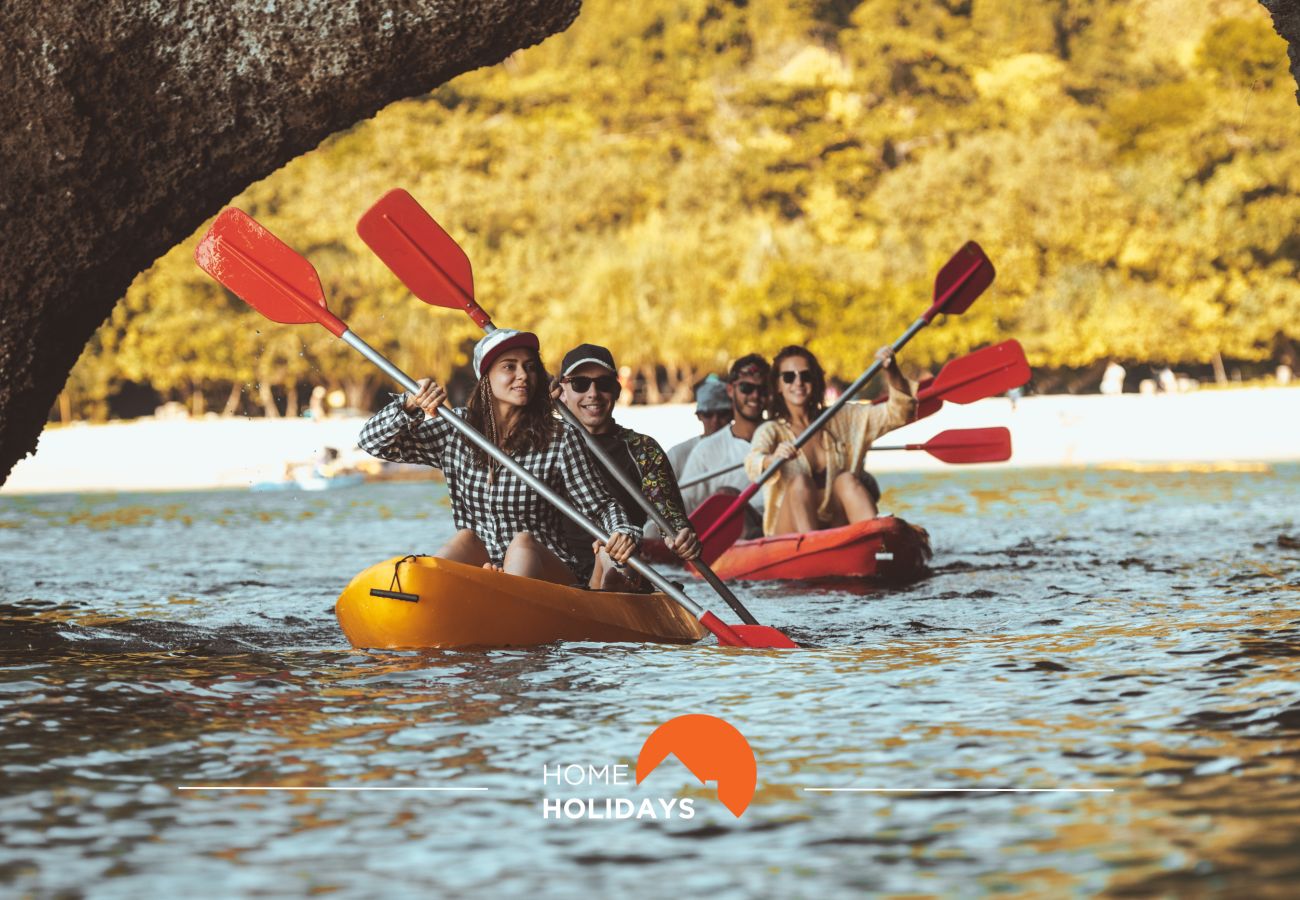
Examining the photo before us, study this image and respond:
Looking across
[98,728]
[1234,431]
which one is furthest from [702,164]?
[98,728]

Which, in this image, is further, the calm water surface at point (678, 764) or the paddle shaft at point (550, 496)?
the paddle shaft at point (550, 496)

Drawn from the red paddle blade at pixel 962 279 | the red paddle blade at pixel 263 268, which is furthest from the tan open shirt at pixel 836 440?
the red paddle blade at pixel 263 268

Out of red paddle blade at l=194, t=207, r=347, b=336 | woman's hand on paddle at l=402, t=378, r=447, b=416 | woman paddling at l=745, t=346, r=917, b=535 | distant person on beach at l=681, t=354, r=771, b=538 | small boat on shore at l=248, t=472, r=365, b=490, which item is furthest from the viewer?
small boat on shore at l=248, t=472, r=365, b=490

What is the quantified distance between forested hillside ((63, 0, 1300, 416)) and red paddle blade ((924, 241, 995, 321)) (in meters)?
25.3

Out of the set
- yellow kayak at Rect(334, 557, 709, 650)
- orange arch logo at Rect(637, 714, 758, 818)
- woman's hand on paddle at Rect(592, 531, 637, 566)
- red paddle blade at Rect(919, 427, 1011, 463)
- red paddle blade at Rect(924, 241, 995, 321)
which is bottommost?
orange arch logo at Rect(637, 714, 758, 818)

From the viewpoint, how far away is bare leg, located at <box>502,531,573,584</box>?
5.50 metres

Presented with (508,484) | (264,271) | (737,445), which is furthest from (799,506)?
(264,271)

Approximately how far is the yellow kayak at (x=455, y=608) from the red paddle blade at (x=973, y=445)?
3777mm

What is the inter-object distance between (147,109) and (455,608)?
Answer: 88.1 inches

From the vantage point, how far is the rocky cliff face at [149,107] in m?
6.02

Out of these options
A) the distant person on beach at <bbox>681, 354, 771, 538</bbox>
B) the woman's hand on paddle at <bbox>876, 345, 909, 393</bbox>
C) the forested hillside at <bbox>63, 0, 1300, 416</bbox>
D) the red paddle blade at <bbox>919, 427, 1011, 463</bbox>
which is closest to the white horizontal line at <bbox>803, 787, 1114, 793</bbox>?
the woman's hand on paddle at <bbox>876, 345, 909, 393</bbox>

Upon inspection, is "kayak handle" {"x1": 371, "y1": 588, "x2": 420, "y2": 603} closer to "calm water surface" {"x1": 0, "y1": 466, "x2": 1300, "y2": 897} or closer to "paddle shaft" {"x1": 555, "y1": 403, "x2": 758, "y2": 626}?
"calm water surface" {"x1": 0, "y1": 466, "x2": 1300, "y2": 897}

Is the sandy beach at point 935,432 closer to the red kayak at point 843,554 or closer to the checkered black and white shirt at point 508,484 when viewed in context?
the red kayak at point 843,554

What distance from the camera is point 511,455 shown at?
5594 mm
